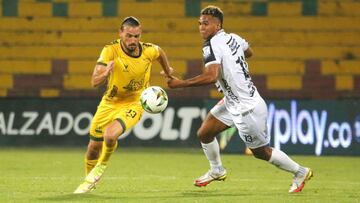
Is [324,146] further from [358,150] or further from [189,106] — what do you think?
[189,106]

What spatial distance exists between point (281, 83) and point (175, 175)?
595cm

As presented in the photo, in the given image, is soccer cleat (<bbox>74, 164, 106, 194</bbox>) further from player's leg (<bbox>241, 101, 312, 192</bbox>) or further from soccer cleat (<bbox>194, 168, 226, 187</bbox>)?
player's leg (<bbox>241, 101, 312, 192</bbox>)

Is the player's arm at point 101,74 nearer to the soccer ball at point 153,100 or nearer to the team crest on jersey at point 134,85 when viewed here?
the soccer ball at point 153,100

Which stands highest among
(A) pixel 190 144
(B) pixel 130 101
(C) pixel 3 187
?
(B) pixel 130 101

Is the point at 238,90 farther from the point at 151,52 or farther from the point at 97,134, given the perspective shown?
the point at 97,134

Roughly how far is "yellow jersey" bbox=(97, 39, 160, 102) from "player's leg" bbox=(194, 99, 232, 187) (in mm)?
815

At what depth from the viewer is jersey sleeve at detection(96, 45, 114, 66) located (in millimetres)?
9302

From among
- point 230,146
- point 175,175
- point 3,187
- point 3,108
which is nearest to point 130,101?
point 3,187

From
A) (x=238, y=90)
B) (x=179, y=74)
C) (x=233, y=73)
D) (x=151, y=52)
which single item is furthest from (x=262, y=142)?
(x=179, y=74)

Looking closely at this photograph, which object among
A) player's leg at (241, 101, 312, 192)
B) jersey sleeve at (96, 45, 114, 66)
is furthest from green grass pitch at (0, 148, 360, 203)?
jersey sleeve at (96, 45, 114, 66)

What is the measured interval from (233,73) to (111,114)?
1.38 m

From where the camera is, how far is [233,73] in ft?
30.7

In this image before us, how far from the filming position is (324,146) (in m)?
15.9

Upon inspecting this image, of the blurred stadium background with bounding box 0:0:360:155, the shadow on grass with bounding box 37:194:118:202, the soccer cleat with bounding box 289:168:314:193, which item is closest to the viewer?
the shadow on grass with bounding box 37:194:118:202
